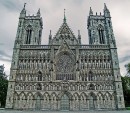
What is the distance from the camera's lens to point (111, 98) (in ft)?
124

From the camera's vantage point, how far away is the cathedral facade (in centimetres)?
3741

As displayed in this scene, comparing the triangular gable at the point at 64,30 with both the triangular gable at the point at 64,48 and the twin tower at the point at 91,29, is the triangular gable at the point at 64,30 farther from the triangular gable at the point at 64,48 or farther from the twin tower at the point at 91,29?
the triangular gable at the point at 64,48

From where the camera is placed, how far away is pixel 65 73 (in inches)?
1591

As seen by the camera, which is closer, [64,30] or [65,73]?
[65,73]

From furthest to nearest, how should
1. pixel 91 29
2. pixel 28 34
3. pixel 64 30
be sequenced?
1. pixel 91 29
2. pixel 28 34
3. pixel 64 30

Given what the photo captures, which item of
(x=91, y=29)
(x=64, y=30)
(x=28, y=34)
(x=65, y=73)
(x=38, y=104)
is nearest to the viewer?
(x=38, y=104)

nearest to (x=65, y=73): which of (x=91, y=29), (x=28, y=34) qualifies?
(x=91, y=29)

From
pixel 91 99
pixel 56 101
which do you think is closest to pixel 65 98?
pixel 56 101

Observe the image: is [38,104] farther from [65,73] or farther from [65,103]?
[65,73]

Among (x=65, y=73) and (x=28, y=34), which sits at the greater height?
A: (x=28, y=34)

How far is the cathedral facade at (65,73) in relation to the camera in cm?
3741

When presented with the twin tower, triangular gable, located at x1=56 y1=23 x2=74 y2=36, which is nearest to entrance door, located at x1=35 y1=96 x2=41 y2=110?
the twin tower

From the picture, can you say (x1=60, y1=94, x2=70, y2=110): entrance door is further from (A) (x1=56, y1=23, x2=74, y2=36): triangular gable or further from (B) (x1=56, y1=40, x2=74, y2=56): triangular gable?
(A) (x1=56, y1=23, x2=74, y2=36): triangular gable

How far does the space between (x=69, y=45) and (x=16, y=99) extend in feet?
63.0
